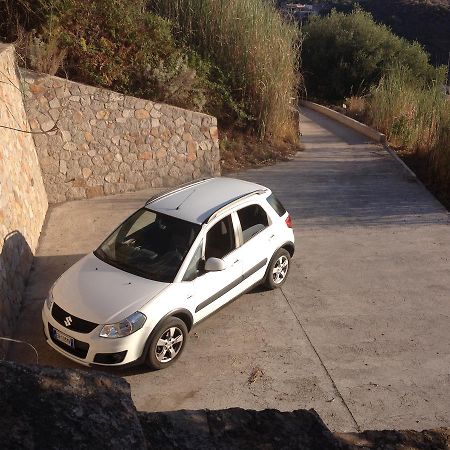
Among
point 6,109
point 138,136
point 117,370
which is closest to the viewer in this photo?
point 117,370

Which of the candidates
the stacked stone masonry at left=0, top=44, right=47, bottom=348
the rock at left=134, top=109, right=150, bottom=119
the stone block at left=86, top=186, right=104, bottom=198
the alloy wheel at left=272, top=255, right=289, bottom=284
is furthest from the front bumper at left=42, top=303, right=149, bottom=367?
the rock at left=134, top=109, right=150, bottom=119

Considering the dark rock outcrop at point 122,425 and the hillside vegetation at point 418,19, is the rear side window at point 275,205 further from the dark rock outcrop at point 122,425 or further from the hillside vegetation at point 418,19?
the hillside vegetation at point 418,19

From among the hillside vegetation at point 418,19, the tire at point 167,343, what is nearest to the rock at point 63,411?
the tire at point 167,343

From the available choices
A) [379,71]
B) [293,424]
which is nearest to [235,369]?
[293,424]

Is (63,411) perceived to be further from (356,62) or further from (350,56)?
(350,56)

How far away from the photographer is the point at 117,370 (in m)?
6.14

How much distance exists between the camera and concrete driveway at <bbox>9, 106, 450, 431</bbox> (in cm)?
601

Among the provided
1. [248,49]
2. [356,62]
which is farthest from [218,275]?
[356,62]

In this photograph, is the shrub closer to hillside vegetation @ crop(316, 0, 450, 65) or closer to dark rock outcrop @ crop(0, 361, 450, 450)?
dark rock outcrop @ crop(0, 361, 450, 450)

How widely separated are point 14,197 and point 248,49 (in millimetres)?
8534

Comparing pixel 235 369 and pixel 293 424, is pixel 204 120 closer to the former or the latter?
pixel 235 369

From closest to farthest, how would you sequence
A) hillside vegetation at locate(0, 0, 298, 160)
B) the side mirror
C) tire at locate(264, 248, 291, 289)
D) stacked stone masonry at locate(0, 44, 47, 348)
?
the side mirror → stacked stone masonry at locate(0, 44, 47, 348) → tire at locate(264, 248, 291, 289) → hillside vegetation at locate(0, 0, 298, 160)

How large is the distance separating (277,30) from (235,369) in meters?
11.5

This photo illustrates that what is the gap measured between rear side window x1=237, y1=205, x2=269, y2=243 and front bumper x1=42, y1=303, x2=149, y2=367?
2.06m
